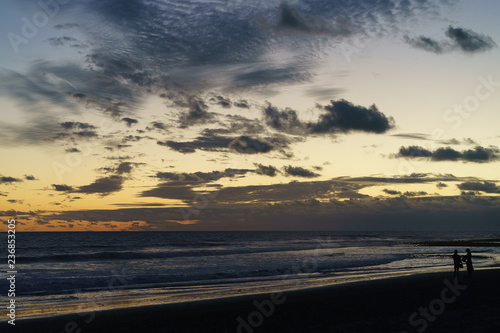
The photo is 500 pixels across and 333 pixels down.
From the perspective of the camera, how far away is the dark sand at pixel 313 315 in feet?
45.6

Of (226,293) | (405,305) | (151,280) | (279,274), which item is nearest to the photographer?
(405,305)

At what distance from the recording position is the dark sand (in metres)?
13.9

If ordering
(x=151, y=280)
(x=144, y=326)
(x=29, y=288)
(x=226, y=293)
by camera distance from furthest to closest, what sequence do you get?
1. (x=151, y=280)
2. (x=29, y=288)
3. (x=226, y=293)
4. (x=144, y=326)

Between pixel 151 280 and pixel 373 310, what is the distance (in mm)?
20806

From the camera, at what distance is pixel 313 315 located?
52.6 ft

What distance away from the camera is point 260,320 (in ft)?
51.4

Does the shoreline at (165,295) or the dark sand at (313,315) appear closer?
the dark sand at (313,315)

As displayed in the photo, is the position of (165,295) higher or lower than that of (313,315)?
higher

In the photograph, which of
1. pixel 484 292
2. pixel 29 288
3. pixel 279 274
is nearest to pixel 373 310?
pixel 484 292

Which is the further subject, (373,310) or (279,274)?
(279,274)

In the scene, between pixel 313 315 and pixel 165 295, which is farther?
pixel 165 295

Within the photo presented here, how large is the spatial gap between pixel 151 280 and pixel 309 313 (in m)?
19.2

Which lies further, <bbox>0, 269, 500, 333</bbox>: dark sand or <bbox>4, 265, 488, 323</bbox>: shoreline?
<bbox>4, 265, 488, 323</bbox>: shoreline

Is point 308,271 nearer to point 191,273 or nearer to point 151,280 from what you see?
point 191,273
